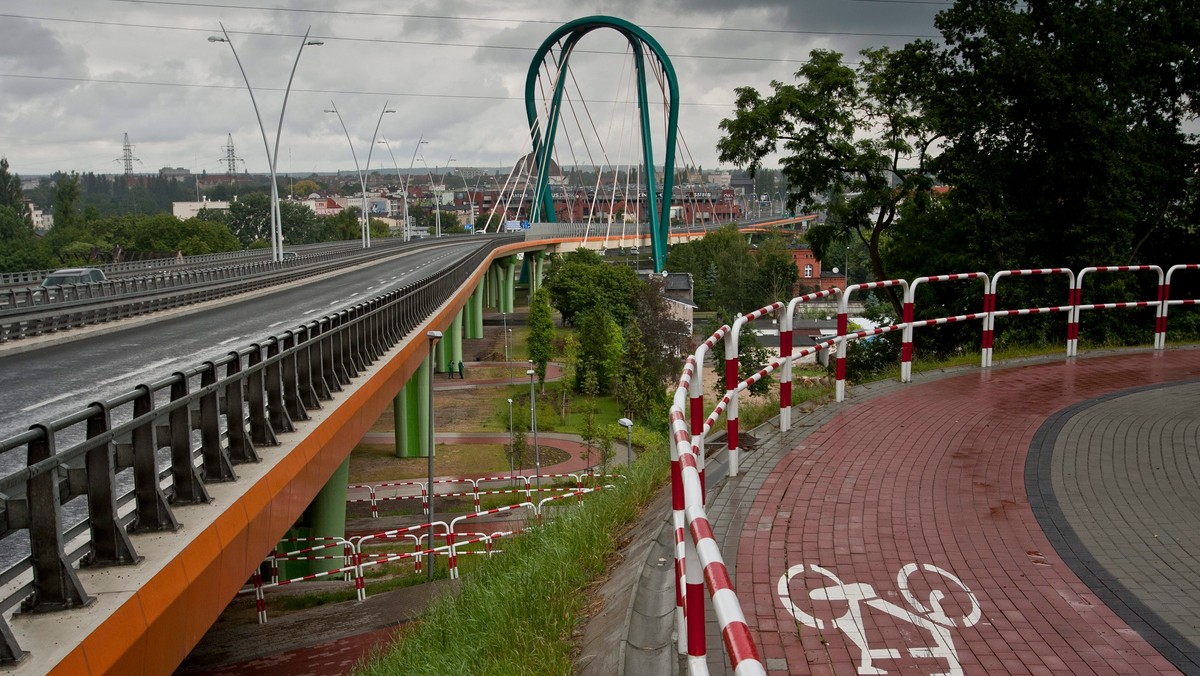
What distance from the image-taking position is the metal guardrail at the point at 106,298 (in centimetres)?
1964

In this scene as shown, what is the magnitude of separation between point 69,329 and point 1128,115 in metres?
20.1

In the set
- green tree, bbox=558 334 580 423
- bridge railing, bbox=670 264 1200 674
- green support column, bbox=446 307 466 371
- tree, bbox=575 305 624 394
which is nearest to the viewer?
bridge railing, bbox=670 264 1200 674

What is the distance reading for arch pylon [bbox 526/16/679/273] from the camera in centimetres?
8138

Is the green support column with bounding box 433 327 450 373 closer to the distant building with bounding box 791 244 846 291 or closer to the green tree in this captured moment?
the green tree

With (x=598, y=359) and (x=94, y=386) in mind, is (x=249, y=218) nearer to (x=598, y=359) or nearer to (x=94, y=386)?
(x=598, y=359)

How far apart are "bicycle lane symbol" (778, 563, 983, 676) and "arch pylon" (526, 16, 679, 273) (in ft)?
251

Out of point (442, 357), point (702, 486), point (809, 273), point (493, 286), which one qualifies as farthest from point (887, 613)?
point (809, 273)

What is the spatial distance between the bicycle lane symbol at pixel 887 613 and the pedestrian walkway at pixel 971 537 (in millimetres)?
12

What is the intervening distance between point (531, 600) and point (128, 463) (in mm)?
2393

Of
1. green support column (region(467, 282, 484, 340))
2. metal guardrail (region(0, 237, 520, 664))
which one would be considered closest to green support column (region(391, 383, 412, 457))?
metal guardrail (region(0, 237, 520, 664))

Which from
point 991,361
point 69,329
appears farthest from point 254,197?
point 991,361

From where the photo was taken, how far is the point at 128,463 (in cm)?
596

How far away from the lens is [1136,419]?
952 centimetres

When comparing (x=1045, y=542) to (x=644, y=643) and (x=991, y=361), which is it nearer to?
(x=644, y=643)
